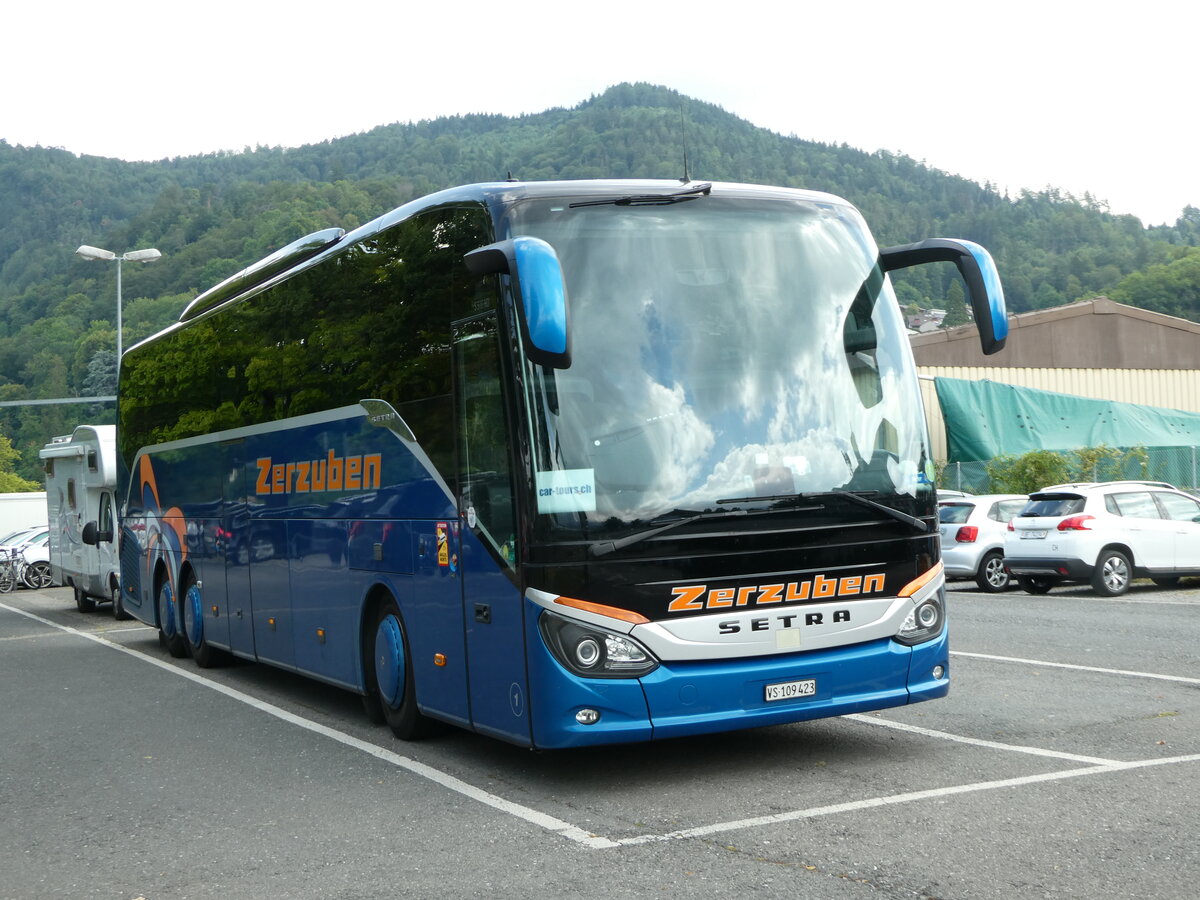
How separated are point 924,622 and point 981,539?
637 inches

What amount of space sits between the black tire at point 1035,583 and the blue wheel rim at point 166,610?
1238 cm

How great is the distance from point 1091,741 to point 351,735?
4956mm

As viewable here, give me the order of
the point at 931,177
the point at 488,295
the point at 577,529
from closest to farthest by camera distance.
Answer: the point at 577,529
the point at 488,295
the point at 931,177

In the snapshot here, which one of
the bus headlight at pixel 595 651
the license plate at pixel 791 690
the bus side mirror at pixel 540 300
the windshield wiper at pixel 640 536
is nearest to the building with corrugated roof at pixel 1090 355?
the license plate at pixel 791 690

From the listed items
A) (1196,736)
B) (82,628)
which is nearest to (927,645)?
(1196,736)

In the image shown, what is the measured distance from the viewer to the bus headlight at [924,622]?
27.0 ft

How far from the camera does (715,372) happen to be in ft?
25.9

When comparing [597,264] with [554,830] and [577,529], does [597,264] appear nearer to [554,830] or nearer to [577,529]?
[577,529]

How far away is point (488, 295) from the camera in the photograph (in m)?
8.11

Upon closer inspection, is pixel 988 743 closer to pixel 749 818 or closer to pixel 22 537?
pixel 749 818

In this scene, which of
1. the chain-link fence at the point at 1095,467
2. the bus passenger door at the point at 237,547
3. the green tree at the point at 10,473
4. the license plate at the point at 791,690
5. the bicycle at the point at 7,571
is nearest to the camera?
the license plate at the point at 791,690

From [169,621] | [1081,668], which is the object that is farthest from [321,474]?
[169,621]

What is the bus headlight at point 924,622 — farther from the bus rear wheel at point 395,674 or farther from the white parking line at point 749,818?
the bus rear wheel at point 395,674

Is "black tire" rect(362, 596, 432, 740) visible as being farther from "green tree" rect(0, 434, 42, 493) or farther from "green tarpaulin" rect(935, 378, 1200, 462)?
"green tree" rect(0, 434, 42, 493)
